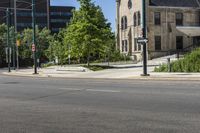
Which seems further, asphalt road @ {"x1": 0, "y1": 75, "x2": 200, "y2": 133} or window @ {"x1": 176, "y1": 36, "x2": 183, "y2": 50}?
window @ {"x1": 176, "y1": 36, "x2": 183, "y2": 50}

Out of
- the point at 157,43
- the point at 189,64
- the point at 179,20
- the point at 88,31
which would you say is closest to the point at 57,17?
the point at 179,20

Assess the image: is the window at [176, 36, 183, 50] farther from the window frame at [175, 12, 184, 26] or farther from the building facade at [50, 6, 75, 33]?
the building facade at [50, 6, 75, 33]

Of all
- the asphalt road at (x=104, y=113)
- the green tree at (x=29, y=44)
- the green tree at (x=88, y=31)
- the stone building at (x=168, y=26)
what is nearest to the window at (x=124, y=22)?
the stone building at (x=168, y=26)

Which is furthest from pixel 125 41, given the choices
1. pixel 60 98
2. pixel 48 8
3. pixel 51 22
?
pixel 51 22

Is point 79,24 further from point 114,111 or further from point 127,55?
point 114,111

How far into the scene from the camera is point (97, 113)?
14.0 meters

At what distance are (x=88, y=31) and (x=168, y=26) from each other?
64.3ft

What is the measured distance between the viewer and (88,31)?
164 ft

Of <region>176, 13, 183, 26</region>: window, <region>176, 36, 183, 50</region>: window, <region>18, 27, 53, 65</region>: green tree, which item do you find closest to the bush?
<region>176, 36, 183, 50</region>: window

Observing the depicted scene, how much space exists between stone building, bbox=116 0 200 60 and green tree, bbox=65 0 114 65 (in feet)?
49.6

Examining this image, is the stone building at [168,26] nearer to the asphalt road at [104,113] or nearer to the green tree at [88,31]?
the green tree at [88,31]

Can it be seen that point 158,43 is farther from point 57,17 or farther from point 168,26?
point 57,17

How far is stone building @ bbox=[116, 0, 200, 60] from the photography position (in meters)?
A: 66.3

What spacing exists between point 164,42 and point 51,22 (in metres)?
96.0
